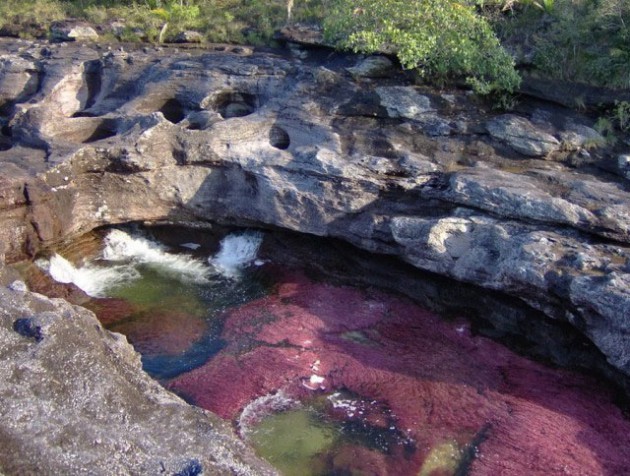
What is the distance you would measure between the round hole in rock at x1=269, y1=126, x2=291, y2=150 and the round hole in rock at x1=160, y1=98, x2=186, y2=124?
4586 mm

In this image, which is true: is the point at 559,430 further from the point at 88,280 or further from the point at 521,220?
the point at 88,280

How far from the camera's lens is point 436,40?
1983cm

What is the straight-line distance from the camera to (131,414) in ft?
35.2

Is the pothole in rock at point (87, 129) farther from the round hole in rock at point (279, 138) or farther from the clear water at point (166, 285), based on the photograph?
the round hole in rock at point (279, 138)

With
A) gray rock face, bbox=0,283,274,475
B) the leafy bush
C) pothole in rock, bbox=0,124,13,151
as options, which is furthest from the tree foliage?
gray rock face, bbox=0,283,274,475

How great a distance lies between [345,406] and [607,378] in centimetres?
589

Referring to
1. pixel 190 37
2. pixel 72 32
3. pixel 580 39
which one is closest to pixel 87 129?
pixel 190 37

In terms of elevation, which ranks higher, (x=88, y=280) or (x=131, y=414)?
(x=131, y=414)

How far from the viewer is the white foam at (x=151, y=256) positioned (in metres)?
19.5

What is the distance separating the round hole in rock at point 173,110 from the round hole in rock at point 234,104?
1.47 meters

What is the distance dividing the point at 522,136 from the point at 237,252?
9272 millimetres

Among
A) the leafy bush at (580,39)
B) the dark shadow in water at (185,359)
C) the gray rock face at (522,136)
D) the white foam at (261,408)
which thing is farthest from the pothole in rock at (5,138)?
the leafy bush at (580,39)

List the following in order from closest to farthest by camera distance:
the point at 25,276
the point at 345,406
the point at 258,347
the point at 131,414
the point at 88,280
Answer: the point at 131,414
the point at 345,406
the point at 258,347
the point at 25,276
the point at 88,280

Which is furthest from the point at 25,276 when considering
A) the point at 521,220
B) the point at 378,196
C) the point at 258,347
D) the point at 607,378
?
Answer: the point at 607,378
